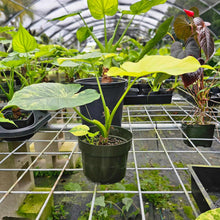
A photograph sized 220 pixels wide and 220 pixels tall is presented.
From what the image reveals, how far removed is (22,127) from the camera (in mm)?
933

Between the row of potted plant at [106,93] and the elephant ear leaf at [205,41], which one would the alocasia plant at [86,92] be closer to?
the row of potted plant at [106,93]

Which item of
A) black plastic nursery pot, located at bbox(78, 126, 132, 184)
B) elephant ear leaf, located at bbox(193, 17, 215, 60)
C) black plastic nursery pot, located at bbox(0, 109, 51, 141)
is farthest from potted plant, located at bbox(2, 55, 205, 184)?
elephant ear leaf, located at bbox(193, 17, 215, 60)

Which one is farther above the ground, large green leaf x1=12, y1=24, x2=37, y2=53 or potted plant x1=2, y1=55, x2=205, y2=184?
large green leaf x1=12, y1=24, x2=37, y2=53

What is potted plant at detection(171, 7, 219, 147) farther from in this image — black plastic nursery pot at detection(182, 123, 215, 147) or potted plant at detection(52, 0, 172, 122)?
potted plant at detection(52, 0, 172, 122)

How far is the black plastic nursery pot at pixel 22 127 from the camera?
0.83 meters

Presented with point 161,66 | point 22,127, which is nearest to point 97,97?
point 161,66

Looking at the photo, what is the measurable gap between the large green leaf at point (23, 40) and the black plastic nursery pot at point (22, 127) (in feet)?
1.09

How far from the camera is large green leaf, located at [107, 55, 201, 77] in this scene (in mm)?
468

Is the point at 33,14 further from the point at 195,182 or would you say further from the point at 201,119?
the point at 195,182

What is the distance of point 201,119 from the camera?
101 cm

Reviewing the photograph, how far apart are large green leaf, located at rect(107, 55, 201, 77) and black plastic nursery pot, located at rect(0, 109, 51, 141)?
542 mm

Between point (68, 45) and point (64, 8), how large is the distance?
4840 mm

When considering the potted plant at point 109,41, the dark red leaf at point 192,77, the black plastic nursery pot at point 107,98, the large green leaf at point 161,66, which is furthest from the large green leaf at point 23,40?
the dark red leaf at point 192,77

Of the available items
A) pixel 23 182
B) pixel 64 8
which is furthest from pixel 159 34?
pixel 64 8
